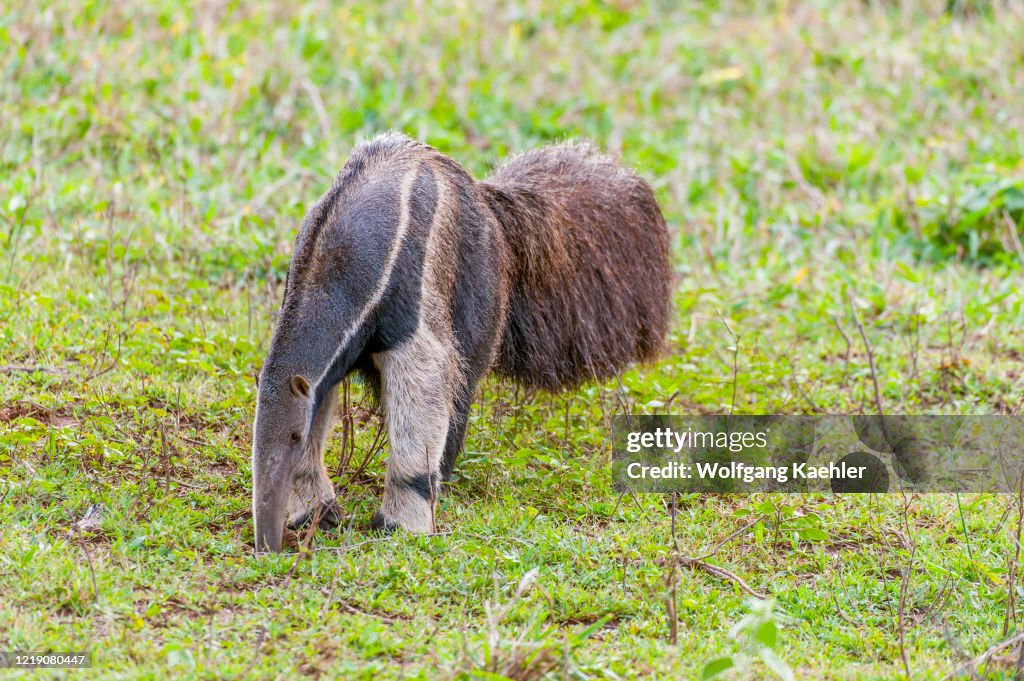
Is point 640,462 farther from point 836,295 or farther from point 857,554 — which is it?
point 836,295

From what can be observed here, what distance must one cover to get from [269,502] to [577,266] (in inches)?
80.4

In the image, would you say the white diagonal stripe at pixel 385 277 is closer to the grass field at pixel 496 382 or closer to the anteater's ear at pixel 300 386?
the anteater's ear at pixel 300 386

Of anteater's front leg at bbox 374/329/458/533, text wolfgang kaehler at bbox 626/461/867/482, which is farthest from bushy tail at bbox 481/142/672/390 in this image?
anteater's front leg at bbox 374/329/458/533

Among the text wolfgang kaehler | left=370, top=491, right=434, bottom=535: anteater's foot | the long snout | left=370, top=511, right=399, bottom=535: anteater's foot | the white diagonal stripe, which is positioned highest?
the white diagonal stripe

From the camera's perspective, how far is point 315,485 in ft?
15.4

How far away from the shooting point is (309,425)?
421 centimetres

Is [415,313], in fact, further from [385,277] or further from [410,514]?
[410,514]

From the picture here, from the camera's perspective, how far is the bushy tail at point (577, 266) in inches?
210

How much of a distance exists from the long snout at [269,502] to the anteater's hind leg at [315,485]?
0.42 metres

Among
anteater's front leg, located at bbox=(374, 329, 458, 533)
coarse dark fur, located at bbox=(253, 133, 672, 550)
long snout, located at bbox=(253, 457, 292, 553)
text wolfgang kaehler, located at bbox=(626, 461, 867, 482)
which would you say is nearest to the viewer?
long snout, located at bbox=(253, 457, 292, 553)

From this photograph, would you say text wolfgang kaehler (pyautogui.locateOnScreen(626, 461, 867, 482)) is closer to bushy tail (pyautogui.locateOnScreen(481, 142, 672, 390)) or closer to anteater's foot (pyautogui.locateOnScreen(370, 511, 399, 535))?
bushy tail (pyautogui.locateOnScreen(481, 142, 672, 390))

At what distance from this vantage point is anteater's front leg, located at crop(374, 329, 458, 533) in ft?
14.8

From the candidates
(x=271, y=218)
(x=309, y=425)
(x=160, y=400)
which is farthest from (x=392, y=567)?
(x=271, y=218)

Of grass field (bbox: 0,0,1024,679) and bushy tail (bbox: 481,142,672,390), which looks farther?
bushy tail (bbox: 481,142,672,390)
